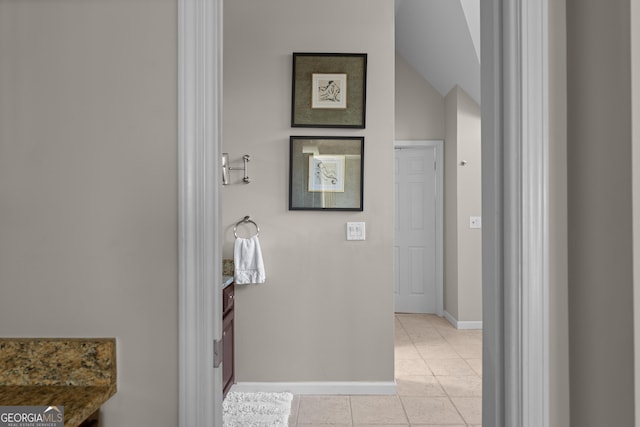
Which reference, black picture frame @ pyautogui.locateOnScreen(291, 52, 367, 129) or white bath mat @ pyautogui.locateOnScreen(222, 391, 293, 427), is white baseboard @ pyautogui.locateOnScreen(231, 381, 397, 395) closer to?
white bath mat @ pyautogui.locateOnScreen(222, 391, 293, 427)

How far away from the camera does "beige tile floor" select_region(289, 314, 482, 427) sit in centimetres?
262

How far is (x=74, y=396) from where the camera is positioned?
0.94 m

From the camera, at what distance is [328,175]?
117 inches

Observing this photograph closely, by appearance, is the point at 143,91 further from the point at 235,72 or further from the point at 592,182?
the point at 235,72

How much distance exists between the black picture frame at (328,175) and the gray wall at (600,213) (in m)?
2.00

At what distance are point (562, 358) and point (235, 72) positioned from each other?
258 centimetres

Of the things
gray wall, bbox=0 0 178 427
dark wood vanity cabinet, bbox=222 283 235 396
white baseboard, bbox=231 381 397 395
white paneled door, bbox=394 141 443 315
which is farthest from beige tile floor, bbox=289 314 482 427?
gray wall, bbox=0 0 178 427

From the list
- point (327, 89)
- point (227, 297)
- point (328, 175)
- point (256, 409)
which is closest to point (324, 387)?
point (256, 409)

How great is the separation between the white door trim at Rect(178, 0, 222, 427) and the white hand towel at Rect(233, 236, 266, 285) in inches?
73.1

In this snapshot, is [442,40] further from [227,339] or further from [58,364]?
[58,364]

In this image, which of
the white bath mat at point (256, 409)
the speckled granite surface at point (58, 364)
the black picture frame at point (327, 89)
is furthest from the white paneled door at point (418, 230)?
the speckled granite surface at point (58, 364)

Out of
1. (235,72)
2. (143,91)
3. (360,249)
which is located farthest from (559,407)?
(235,72)

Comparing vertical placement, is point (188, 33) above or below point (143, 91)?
above

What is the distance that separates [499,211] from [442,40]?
384 cm
